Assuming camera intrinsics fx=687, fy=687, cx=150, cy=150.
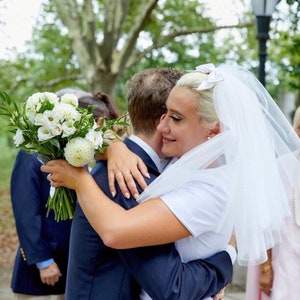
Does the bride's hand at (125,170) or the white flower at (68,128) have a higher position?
the white flower at (68,128)

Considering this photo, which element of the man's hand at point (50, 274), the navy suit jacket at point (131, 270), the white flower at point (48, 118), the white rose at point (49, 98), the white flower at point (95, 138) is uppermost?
the white rose at point (49, 98)

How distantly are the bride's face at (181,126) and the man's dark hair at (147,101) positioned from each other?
69 millimetres

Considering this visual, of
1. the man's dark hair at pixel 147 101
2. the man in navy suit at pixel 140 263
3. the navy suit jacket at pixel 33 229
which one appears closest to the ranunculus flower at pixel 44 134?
the man in navy suit at pixel 140 263

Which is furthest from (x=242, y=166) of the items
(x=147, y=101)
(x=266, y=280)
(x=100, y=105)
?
(x=266, y=280)

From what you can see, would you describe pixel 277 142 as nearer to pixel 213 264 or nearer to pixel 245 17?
pixel 213 264

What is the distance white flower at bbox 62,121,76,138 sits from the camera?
254cm

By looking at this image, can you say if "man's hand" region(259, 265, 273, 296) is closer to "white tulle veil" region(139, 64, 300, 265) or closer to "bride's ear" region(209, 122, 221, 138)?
"white tulle veil" region(139, 64, 300, 265)

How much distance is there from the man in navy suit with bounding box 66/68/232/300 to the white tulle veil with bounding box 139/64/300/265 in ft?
0.43

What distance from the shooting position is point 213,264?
256 centimetres

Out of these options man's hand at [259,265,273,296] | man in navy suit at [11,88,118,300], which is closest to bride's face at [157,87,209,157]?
man in navy suit at [11,88,118,300]

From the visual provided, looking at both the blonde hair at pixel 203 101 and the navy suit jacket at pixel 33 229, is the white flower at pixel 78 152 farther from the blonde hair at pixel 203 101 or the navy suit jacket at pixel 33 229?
the navy suit jacket at pixel 33 229

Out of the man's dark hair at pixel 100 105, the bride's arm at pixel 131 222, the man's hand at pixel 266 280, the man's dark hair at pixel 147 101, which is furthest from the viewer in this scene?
the man's hand at pixel 266 280

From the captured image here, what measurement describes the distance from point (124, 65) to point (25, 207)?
11593 mm

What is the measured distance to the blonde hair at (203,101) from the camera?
2.63 meters
